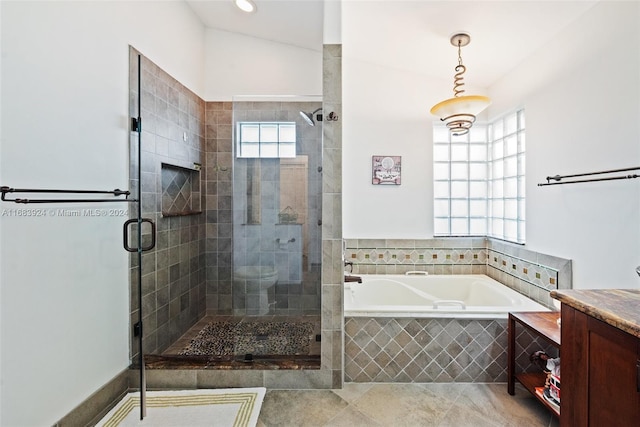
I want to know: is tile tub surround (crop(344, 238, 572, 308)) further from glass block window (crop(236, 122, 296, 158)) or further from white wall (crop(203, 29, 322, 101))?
white wall (crop(203, 29, 322, 101))

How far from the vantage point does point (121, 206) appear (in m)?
1.85

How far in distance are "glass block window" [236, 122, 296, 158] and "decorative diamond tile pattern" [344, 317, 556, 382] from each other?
4.55 ft

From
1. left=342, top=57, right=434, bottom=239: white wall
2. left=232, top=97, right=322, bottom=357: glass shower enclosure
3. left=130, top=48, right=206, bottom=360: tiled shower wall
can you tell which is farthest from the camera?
left=342, top=57, right=434, bottom=239: white wall

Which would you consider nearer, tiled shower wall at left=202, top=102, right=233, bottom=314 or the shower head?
the shower head

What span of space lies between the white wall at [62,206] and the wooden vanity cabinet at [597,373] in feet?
7.45

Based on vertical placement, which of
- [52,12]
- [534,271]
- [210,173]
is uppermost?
[52,12]

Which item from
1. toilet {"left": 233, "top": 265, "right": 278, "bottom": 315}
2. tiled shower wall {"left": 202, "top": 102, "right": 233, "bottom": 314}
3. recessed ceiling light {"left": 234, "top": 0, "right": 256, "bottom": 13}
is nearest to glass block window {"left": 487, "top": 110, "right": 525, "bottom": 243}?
toilet {"left": 233, "top": 265, "right": 278, "bottom": 315}

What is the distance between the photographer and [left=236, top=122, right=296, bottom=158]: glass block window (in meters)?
2.28

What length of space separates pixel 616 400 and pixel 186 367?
2175mm

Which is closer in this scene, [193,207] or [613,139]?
[613,139]

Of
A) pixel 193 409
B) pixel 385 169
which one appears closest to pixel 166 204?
pixel 193 409

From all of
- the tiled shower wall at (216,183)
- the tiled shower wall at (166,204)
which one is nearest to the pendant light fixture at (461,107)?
the tiled shower wall at (216,183)

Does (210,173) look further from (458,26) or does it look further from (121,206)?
(458,26)

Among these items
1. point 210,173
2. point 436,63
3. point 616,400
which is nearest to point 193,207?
point 210,173
